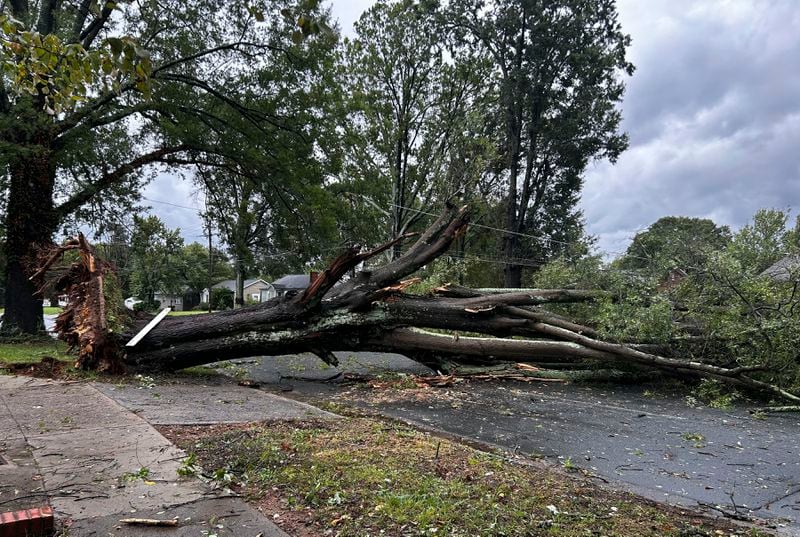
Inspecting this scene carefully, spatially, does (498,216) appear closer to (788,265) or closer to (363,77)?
(363,77)

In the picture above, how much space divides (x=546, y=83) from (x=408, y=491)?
25.1 metres

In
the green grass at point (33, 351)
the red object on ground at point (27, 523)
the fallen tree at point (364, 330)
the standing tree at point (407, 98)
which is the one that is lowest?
the green grass at point (33, 351)

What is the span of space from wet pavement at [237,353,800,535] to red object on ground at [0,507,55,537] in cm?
325

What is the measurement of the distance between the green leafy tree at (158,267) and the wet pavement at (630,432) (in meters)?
30.9

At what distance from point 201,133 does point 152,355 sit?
261 inches

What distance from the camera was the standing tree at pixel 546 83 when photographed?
24.2m

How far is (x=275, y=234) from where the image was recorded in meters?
14.5

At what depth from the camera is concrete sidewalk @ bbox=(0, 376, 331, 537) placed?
7.95 ft

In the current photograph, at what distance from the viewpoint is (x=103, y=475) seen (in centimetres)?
296

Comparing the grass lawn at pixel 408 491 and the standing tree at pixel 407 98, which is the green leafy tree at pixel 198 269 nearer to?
the standing tree at pixel 407 98

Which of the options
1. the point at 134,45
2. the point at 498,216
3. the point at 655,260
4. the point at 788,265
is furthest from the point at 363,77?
the point at 134,45

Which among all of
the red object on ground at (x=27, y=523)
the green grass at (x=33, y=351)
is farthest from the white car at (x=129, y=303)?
the red object on ground at (x=27, y=523)

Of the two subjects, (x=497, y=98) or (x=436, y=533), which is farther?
(x=497, y=98)

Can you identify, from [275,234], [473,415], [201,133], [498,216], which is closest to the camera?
[473,415]
